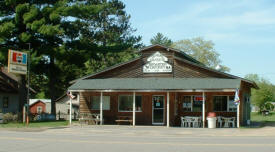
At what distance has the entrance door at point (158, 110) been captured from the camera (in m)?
30.6

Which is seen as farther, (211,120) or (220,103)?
(220,103)

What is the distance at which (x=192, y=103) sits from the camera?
3030 cm

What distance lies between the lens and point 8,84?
4522 cm

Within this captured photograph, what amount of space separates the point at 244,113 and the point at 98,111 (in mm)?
11866

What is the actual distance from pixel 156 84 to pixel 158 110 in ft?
8.15

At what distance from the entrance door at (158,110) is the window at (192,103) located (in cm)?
173

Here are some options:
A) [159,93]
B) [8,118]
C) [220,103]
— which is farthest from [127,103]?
[8,118]

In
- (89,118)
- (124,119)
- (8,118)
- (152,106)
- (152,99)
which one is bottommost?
(8,118)

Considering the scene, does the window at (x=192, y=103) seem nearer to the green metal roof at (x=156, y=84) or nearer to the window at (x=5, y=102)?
the green metal roof at (x=156, y=84)

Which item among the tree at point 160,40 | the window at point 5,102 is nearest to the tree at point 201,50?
the tree at point 160,40

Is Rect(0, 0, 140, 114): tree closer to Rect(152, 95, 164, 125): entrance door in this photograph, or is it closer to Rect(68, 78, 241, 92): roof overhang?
Rect(68, 78, 241, 92): roof overhang

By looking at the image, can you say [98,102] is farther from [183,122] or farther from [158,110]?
[183,122]

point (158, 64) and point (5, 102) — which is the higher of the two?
point (158, 64)

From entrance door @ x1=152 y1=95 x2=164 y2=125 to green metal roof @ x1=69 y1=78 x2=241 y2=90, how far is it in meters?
1.49
